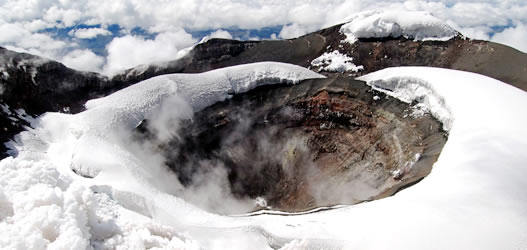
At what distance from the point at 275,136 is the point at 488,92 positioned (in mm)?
15460

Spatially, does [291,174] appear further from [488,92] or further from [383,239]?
[383,239]

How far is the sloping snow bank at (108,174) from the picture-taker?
20.4 ft

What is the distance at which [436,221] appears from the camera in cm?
1079

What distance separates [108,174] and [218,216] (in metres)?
6.98

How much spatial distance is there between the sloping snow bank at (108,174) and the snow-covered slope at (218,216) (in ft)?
0.10

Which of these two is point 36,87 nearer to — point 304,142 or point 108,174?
point 108,174

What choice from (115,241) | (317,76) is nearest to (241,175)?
(317,76)

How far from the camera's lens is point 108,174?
18000 millimetres

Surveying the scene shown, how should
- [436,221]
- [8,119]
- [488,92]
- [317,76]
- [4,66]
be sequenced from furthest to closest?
[317,76], [4,66], [8,119], [488,92], [436,221]

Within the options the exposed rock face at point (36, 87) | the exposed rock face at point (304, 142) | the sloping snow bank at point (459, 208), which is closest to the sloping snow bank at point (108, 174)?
the exposed rock face at point (36, 87)

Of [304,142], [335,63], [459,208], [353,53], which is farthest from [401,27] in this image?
[459,208]

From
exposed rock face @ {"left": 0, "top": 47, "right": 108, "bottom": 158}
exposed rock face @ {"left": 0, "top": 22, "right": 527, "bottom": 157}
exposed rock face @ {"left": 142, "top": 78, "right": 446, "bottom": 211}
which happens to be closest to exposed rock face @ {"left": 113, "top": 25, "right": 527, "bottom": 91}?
exposed rock face @ {"left": 0, "top": 22, "right": 527, "bottom": 157}

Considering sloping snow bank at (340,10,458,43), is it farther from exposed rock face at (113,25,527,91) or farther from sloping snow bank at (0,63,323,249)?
sloping snow bank at (0,63,323,249)

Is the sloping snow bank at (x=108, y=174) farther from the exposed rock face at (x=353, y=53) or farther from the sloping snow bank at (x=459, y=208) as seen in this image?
the exposed rock face at (x=353, y=53)
